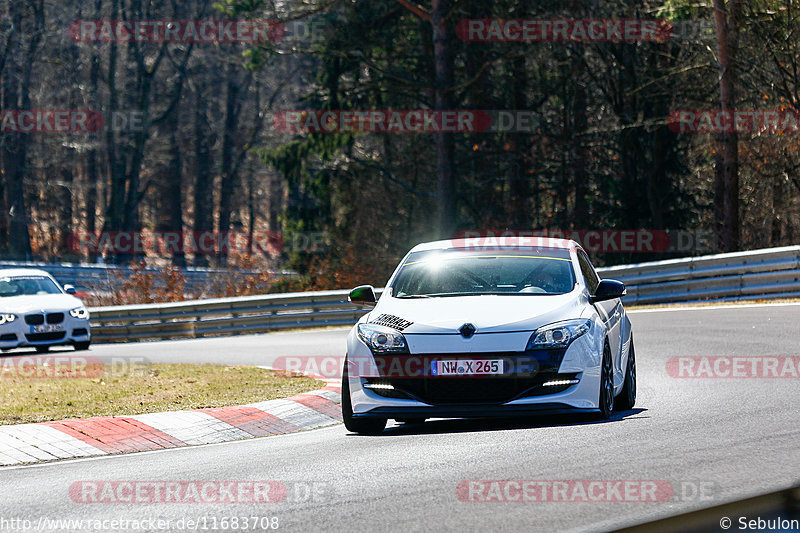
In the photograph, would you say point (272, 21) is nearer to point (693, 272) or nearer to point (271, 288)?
point (271, 288)

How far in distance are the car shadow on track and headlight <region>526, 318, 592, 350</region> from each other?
0.74m

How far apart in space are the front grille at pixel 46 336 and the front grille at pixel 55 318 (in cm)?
22

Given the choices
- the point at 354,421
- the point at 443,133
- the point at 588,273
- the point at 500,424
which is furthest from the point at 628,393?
the point at 443,133

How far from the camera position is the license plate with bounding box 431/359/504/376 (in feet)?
29.0

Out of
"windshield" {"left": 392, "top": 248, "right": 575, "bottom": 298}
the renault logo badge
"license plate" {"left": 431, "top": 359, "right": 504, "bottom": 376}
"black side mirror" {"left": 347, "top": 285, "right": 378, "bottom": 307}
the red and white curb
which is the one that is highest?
"windshield" {"left": 392, "top": 248, "right": 575, "bottom": 298}

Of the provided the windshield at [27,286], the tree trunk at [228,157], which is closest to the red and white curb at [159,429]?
the windshield at [27,286]

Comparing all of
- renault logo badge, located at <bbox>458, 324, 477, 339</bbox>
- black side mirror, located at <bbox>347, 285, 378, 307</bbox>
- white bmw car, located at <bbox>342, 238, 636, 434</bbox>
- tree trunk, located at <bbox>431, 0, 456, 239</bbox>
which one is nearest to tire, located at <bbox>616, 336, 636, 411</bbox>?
white bmw car, located at <bbox>342, 238, 636, 434</bbox>

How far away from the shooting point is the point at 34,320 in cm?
2336

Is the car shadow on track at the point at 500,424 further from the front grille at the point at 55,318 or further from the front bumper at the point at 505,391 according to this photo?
the front grille at the point at 55,318

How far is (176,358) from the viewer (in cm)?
2047

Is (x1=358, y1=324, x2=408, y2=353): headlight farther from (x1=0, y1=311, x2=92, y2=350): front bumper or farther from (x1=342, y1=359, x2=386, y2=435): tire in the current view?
(x1=0, y1=311, x2=92, y2=350): front bumper

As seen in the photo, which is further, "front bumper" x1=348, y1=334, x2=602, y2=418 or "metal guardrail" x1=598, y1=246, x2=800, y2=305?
"metal guardrail" x1=598, y1=246, x2=800, y2=305

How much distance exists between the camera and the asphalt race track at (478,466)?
6.16 m

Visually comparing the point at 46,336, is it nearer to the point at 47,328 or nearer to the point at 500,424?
the point at 47,328
